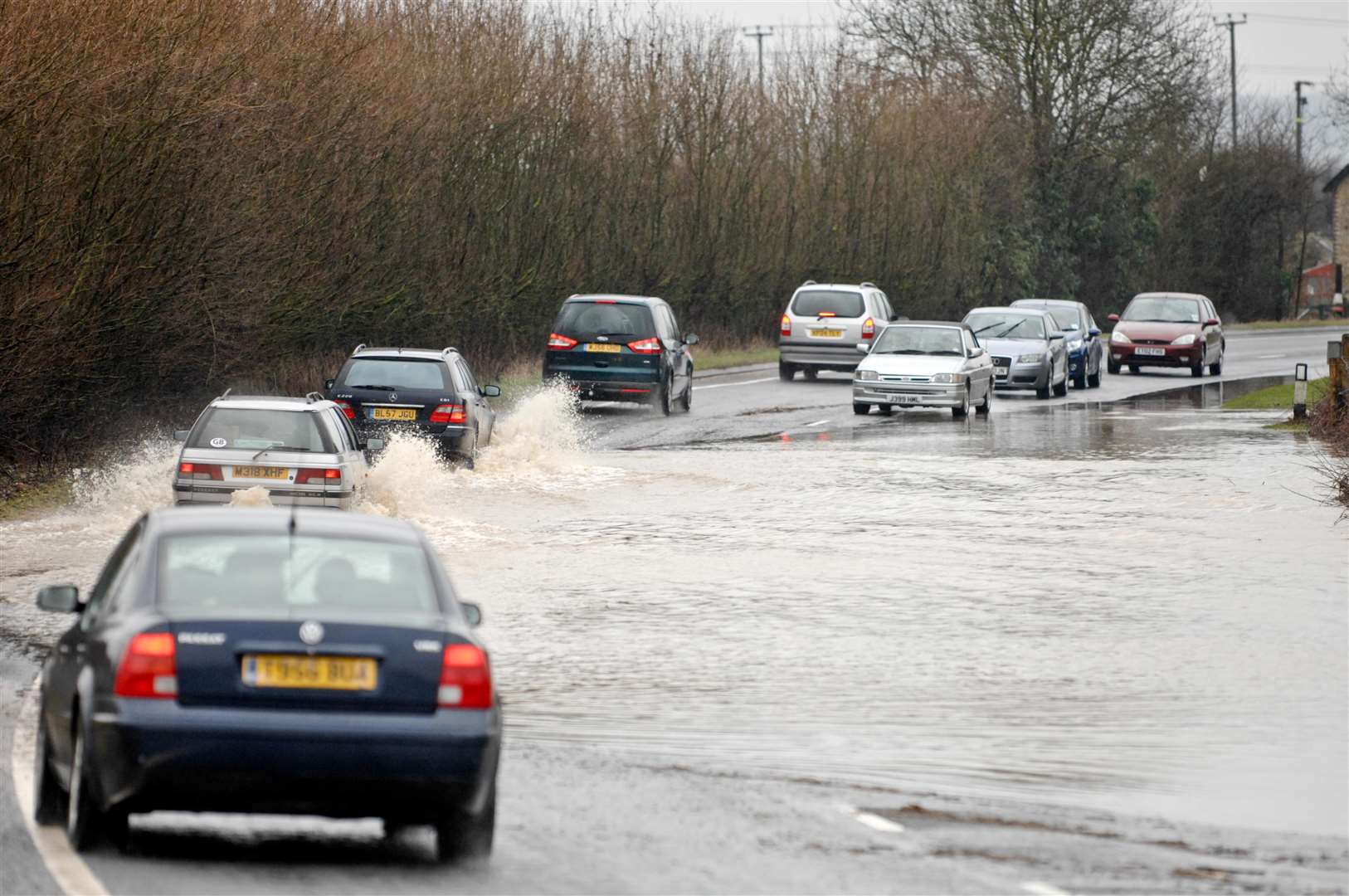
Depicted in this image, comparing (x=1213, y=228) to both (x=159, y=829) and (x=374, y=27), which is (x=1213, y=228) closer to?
(x=374, y=27)

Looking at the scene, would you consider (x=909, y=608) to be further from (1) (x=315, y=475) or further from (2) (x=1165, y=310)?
(2) (x=1165, y=310)

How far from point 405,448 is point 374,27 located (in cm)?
1435

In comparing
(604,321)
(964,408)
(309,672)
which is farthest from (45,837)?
(964,408)

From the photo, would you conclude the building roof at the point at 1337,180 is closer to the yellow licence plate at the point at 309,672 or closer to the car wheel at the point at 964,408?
the car wheel at the point at 964,408

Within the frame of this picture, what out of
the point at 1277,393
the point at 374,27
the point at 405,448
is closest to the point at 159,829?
the point at 405,448

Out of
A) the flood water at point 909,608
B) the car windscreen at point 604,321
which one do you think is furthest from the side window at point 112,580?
the car windscreen at point 604,321

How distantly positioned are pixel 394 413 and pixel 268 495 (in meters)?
6.81

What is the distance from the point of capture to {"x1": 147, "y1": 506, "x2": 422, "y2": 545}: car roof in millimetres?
8070

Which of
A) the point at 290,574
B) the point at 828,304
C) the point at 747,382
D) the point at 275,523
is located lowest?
the point at 747,382

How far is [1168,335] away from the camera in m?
48.8

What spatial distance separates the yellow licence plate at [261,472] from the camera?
17000 mm

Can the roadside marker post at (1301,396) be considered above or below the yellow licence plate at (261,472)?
below

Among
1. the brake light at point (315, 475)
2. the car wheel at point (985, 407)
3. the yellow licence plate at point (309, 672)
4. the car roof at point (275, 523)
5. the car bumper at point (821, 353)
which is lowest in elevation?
the car wheel at point (985, 407)

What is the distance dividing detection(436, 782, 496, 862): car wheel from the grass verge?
30470 millimetres
